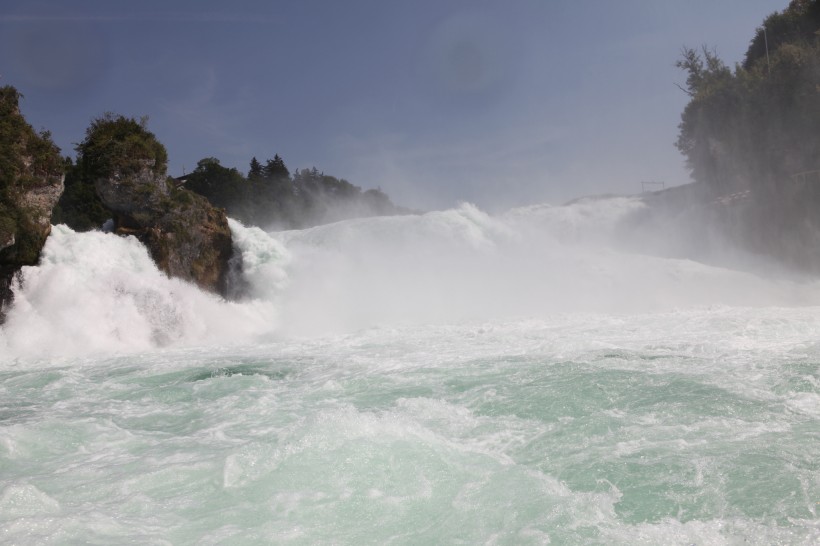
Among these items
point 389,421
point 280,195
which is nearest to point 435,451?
point 389,421

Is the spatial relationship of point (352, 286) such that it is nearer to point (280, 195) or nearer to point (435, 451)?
point (435, 451)

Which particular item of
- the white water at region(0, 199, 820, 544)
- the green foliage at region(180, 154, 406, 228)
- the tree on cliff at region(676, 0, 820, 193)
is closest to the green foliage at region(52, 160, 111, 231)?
the green foliage at region(180, 154, 406, 228)

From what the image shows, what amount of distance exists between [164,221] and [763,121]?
26.2 m

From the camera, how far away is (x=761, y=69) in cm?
3052

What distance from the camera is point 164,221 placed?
16.2 metres

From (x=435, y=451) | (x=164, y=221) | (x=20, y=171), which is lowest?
(x=435, y=451)

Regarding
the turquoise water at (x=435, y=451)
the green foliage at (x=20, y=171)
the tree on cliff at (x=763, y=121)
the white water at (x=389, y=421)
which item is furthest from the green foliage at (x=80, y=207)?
the tree on cliff at (x=763, y=121)

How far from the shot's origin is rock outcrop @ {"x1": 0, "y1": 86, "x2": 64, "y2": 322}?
13078 mm

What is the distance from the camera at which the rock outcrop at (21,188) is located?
13.1 meters

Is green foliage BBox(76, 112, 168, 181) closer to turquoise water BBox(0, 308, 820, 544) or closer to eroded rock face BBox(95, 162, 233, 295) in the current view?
eroded rock face BBox(95, 162, 233, 295)

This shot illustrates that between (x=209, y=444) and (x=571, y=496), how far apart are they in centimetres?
327

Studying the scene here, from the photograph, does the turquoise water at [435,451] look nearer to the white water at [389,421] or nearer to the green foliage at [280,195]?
the white water at [389,421]

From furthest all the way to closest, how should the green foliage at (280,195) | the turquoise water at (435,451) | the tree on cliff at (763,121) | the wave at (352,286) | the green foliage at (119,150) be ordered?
the green foliage at (280,195) → the tree on cliff at (763,121) → the green foliage at (119,150) → the wave at (352,286) → the turquoise water at (435,451)

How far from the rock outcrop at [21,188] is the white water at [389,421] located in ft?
1.41
